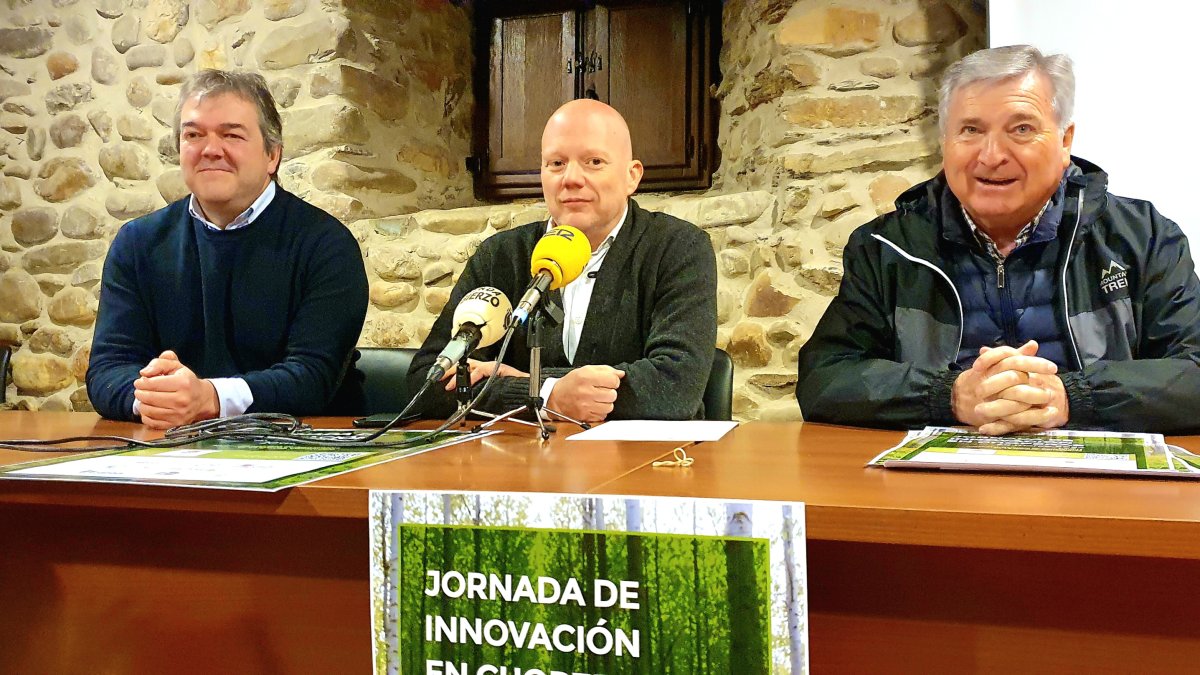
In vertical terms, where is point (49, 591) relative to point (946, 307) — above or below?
below

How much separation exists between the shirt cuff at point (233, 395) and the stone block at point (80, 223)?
2.36 metres

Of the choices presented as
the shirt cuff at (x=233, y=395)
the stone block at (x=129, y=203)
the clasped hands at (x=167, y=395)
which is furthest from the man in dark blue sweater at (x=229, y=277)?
the stone block at (x=129, y=203)

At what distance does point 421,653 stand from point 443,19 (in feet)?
11.0

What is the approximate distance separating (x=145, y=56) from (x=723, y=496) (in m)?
3.53

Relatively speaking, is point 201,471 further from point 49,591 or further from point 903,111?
point 903,111

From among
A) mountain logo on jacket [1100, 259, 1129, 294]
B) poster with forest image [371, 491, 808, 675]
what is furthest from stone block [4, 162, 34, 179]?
mountain logo on jacket [1100, 259, 1129, 294]

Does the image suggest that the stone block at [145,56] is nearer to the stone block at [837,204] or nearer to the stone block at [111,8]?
the stone block at [111,8]

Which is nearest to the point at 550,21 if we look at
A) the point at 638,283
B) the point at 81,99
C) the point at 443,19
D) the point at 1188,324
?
the point at 443,19

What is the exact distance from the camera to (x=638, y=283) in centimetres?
202

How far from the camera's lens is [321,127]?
3354 millimetres

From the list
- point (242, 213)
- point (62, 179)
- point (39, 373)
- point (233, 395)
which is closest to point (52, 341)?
point (39, 373)

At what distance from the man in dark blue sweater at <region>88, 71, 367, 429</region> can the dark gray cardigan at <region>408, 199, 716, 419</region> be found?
9.7 inches

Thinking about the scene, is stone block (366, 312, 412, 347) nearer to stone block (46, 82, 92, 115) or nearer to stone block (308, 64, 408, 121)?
stone block (308, 64, 408, 121)

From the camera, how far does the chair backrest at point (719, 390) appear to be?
75.6 inches
